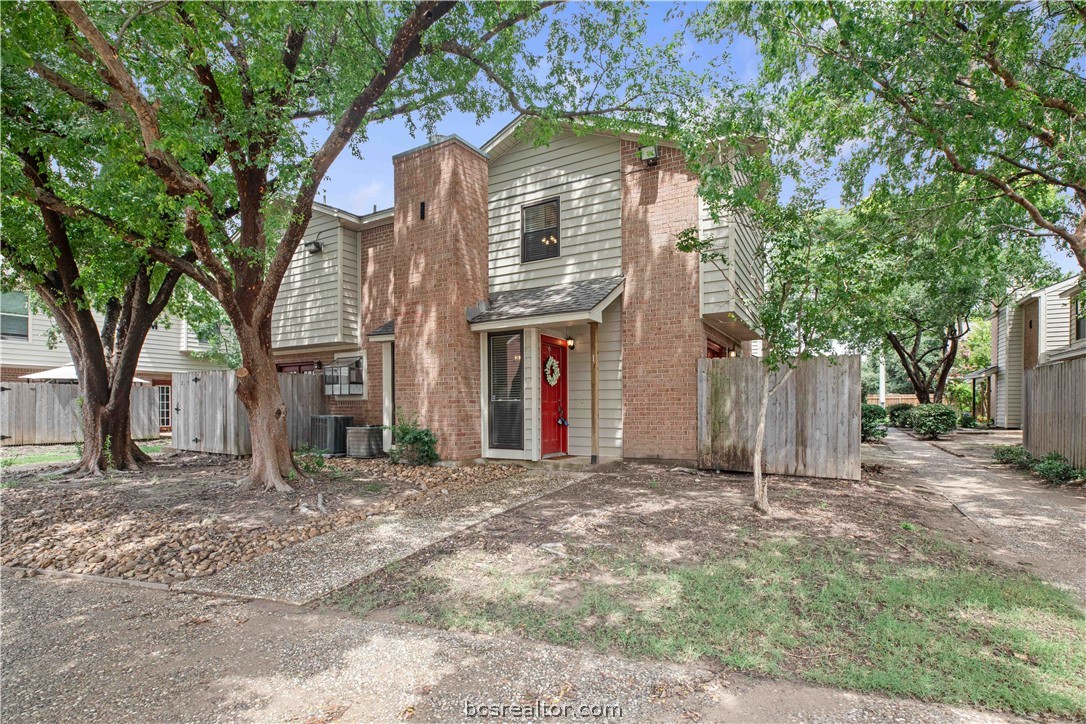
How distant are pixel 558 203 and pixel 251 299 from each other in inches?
225

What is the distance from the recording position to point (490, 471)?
9.02 m

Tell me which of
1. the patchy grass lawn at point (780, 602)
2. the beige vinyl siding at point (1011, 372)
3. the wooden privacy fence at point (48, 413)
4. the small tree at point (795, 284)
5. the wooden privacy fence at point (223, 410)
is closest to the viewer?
the patchy grass lawn at point (780, 602)

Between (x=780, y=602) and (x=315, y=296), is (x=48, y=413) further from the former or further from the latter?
(x=780, y=602)

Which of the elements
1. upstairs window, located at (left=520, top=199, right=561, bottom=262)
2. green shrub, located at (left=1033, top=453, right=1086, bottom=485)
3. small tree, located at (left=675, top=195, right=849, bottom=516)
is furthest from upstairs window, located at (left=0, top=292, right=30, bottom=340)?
green shrub, located at (left=1033, top=453, right=1086, bottom=485)

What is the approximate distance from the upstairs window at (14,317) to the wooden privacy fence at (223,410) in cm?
904

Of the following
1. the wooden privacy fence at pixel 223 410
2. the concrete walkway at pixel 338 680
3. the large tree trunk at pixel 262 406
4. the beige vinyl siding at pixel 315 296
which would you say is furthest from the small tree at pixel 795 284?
the wooden privacy fence at pixel 223 410

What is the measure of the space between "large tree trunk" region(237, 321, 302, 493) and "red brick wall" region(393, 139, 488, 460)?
2.73m

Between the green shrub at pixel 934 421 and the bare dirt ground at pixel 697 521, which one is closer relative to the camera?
the bare dirt ground at pixel 697 521

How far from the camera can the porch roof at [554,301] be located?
845 cm

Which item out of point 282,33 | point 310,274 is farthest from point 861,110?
point 310,274

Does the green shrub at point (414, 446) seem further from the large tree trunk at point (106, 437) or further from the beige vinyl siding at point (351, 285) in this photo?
the large tree trunk at point (106, 437)

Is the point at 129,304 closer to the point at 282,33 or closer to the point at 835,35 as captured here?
the point at 282,33

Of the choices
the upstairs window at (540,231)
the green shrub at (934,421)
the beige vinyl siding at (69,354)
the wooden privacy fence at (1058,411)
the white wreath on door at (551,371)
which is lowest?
the green shrub at (934,421)

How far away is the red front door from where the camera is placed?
9492 mm
